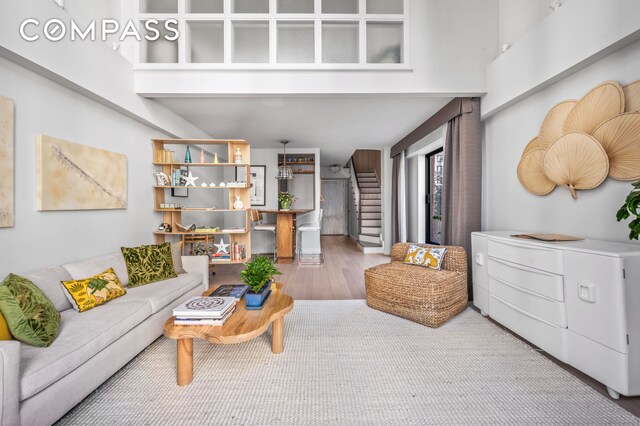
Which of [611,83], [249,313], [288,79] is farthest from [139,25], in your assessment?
[611,83]

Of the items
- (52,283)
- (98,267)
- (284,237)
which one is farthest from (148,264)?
(284,237)

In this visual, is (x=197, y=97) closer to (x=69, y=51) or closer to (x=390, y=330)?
(x=69, y=51)

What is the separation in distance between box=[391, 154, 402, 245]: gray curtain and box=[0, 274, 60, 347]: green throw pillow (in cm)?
560

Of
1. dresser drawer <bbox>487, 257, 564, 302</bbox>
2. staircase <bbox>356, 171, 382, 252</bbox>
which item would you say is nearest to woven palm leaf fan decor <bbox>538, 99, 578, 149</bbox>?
dresser drawer <bbox>487, 257, 564, 302</bbox>

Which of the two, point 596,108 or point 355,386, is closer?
point 355,386

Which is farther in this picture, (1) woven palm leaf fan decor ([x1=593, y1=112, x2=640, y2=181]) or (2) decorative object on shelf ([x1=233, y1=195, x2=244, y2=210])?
(2) decorative object on shelf ([x1=233, y1=195, x2=244, y2=210])

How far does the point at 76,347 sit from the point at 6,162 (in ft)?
4.82

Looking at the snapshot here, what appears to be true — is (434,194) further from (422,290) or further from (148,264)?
(148,264)

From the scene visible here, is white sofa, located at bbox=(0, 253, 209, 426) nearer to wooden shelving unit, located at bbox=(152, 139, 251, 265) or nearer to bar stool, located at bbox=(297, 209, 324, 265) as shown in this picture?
wooden shelving unit, located at bbox=(152, 139, 251, 265)

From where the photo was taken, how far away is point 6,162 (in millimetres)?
1955

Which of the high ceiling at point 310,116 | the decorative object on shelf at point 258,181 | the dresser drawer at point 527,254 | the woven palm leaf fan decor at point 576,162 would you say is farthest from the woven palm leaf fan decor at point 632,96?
the decorative object on shelf at point 258,181

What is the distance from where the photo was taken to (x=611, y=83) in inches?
79.6

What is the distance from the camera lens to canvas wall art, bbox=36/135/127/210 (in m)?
2.23

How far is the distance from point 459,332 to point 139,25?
481cm
